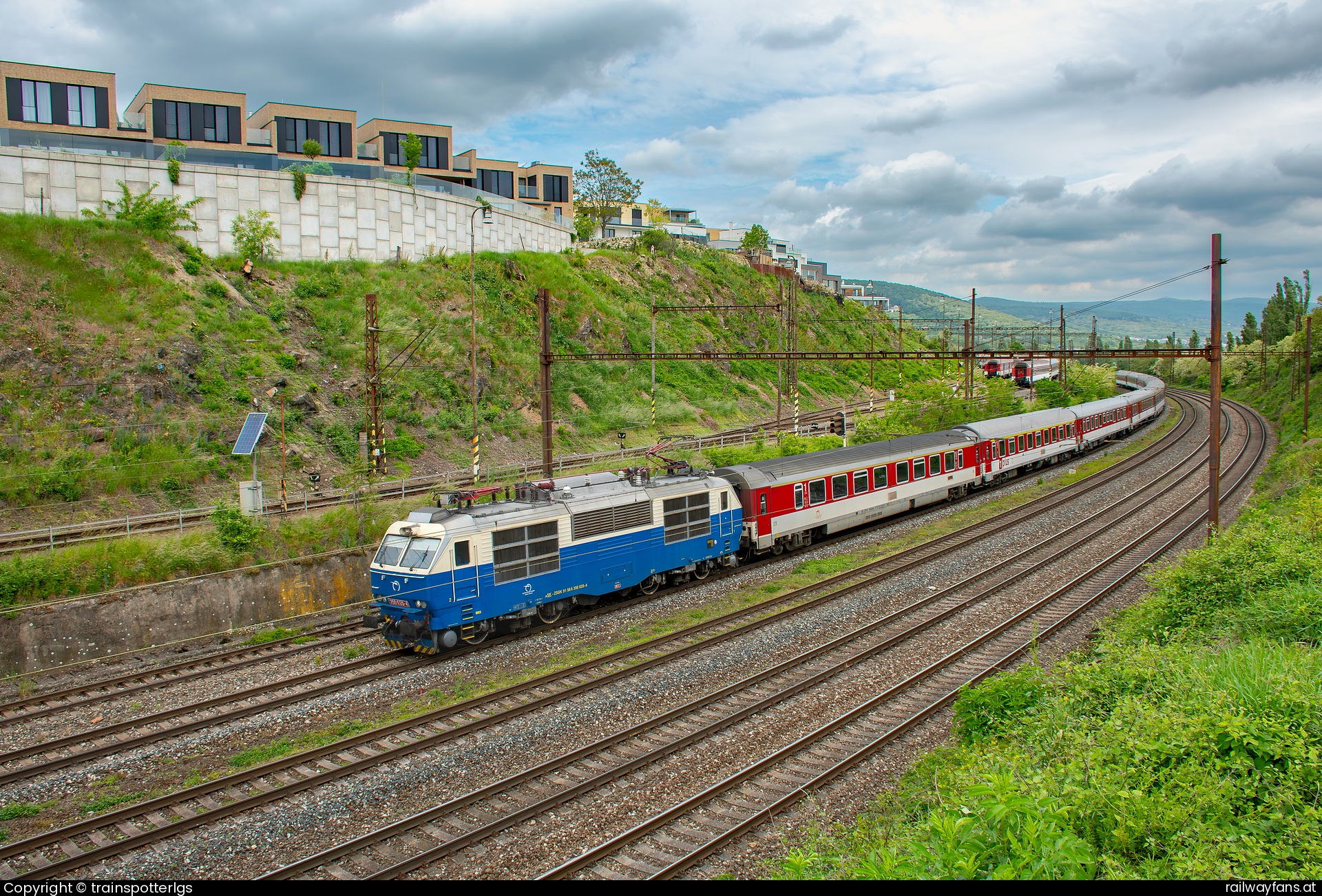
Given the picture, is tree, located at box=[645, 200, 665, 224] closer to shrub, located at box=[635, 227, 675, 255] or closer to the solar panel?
shrub, located at box=[635, 227, 675, 255]

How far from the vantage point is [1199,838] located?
6.88m

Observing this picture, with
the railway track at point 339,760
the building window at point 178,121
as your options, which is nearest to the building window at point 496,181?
the building window at point 178,121

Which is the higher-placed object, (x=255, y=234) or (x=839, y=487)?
(x=255, y=234)

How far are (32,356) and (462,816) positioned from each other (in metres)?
30.6

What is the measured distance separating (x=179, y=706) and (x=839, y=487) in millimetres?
20674

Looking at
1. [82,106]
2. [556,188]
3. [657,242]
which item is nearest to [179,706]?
[82,106]

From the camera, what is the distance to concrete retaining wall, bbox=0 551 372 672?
18078 millimetres

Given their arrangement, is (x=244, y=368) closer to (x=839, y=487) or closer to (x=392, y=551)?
(x=392, y=551)

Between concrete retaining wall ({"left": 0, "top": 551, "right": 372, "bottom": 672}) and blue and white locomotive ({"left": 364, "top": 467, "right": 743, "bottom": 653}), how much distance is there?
15.6 feet

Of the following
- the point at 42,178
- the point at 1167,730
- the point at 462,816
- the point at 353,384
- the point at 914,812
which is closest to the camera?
the point at 1167,730

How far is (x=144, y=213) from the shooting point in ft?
127

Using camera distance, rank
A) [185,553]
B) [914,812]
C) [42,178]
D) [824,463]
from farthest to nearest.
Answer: [42,178]
[824,463]
[185,553]
[914,812]
